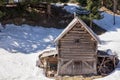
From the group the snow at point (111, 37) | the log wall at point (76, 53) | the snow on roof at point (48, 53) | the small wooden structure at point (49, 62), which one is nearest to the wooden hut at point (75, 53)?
the log wall at point (76, 53)

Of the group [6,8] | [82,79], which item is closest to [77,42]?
[82,79]

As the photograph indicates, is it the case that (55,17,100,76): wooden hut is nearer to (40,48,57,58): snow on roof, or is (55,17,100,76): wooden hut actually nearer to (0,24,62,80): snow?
(40,48,57,58): snow on roof

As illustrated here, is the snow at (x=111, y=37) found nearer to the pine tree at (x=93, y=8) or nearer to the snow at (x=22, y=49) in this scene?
the pine tree at (x=93, y=8)

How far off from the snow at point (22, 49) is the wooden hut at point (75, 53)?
310 centimetres

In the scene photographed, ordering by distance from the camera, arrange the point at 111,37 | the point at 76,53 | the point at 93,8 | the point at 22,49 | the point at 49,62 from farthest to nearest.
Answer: the point at 93,8
the point at 111,37
the point at 22,49
the point at 49,62
the point at 76,53

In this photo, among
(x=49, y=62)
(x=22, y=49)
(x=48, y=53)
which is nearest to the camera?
(x=49, y=62)

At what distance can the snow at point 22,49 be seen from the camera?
46406 millimetres

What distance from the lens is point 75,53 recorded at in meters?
47.7

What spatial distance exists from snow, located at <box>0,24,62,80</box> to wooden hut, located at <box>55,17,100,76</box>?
3100 millimetres

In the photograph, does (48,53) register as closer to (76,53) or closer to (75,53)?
(75,53)

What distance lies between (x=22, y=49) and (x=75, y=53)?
9.06 m

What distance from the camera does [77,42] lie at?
47.6 m

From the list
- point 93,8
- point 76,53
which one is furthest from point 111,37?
point 76,53

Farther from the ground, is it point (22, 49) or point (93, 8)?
point (93, 8)
